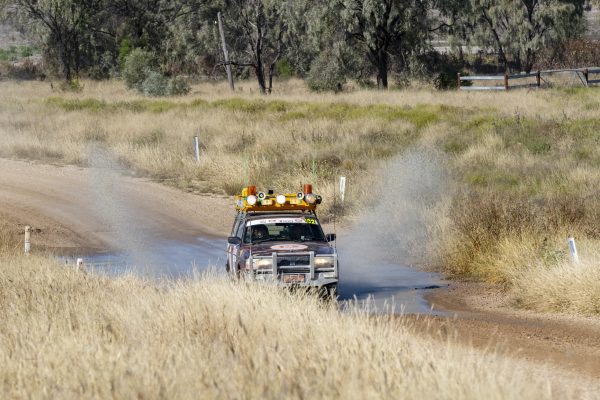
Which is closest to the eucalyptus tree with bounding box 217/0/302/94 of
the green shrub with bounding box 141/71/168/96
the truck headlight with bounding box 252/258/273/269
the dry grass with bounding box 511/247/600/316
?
the green shrub with bounding box 141/71/168/96

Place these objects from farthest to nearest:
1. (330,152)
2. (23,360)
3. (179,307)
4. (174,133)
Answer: (174,133), (330,152), (179,307), (23,360)

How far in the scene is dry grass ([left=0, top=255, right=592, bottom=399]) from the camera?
7.10 meters

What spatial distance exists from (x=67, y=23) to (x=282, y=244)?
65.5m

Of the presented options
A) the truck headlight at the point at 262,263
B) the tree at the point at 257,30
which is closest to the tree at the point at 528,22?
the tree at the point at 257,30

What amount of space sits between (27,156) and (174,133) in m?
5.44

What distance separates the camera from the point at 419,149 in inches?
1205

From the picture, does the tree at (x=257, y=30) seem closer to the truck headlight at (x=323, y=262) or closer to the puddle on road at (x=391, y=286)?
the puddle on road at (x=391, y=286)

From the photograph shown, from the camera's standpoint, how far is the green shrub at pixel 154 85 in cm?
5919

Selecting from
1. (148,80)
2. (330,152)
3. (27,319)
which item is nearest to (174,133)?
(330,152)

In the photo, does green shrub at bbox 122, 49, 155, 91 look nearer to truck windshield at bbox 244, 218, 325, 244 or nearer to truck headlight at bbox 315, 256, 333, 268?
truck windshield at bbox 244, 218, 325, 244

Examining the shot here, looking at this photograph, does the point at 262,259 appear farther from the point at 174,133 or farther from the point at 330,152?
the point at 174,133

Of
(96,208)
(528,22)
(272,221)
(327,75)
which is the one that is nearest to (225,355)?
(272,221)

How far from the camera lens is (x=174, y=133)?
38.4 m

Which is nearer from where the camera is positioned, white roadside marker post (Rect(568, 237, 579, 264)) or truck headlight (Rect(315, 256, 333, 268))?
truck headlight (Rect(315, 256, 333, 268))
